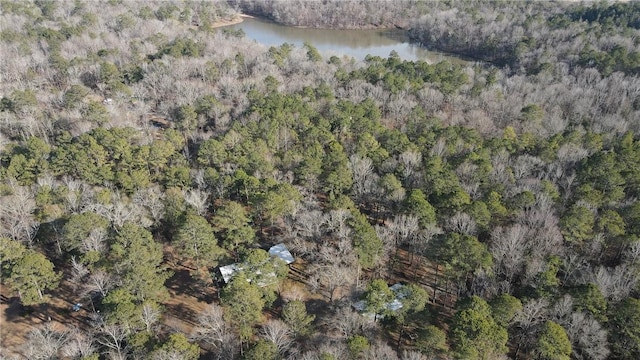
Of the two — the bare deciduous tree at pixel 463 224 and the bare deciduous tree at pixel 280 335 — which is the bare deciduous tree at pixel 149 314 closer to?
the bare deciduous tree at pixel 280 335

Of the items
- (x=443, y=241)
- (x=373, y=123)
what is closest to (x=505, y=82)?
(x=373, y=123)

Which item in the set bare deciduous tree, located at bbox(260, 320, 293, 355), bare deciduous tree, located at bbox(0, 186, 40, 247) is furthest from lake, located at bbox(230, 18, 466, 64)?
bare deciduous tree, located at bbox(260, 320, 293, 355)

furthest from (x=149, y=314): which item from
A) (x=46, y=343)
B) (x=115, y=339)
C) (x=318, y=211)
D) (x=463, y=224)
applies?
(x=463, y=224)

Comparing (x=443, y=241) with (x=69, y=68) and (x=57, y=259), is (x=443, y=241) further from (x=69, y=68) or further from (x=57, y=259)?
(x=69, y=68)

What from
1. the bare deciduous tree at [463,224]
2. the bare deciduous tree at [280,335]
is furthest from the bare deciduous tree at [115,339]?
the bare deciduous tree at [463,224]

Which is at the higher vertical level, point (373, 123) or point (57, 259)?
point (373, 123)

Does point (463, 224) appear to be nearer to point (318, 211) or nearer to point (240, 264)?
point (318, 211)

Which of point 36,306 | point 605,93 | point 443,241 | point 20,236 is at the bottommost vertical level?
point 36,306
